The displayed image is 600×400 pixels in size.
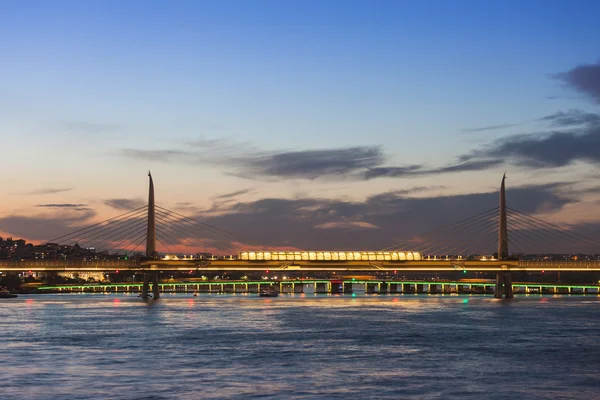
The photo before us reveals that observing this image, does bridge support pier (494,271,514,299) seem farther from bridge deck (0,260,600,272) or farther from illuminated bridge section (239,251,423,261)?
illuminated bridge section (239,251,423,261)

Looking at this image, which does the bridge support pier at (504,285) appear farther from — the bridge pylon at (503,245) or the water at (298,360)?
the water at (298,360)

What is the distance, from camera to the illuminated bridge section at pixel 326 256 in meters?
174

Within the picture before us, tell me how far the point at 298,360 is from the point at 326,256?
4508 inches

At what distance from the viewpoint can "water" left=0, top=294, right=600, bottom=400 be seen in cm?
4578

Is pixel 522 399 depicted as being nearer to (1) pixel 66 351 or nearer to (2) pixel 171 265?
(1) pixel 66 351

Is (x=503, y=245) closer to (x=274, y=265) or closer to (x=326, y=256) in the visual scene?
(x=326, y=256)

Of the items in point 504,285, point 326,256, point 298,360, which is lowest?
point 298,360

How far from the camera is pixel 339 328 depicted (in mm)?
92750

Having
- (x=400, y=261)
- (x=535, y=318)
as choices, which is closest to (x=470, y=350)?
(x=535, y=318)

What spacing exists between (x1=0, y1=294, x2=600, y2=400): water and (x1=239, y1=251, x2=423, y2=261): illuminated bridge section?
71.5m

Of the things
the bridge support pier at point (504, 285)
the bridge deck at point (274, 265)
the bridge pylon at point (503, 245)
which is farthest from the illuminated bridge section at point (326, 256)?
the bridge support pier at point (504, 285)

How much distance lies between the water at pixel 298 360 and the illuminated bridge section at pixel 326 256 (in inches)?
2814

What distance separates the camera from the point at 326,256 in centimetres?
17438

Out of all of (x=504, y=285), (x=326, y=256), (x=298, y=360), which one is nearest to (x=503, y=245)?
(x=504, y=285)
